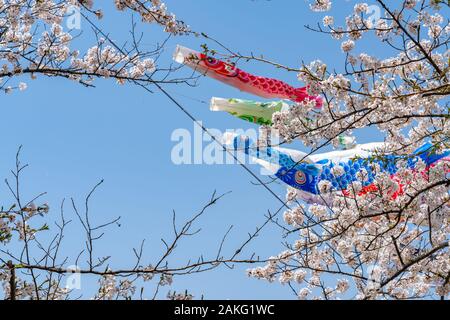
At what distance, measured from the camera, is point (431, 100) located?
209 inches

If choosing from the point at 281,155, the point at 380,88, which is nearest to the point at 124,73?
the point at 380,88

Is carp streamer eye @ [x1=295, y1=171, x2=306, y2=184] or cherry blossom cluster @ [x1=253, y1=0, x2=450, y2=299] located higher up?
carp streamer eye @ [x1=295, y1=171, x2=306, y2=184]

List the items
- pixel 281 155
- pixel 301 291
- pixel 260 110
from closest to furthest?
pixel 301 291 < pixel 281 155 < pixel 260 110

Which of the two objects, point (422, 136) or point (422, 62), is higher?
point (422, 62)

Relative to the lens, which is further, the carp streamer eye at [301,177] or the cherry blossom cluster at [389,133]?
the carp streamer eye at [301,177]

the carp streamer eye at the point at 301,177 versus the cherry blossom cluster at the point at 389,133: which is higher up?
the carp streamer eye at the point at 301,177

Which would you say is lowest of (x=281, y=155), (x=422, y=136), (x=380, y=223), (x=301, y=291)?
(x=301, y=291)

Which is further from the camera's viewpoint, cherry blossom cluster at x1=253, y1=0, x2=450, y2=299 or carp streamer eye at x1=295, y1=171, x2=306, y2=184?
carp streamer eye at x1=295, y1=171, x2=306, y2=184

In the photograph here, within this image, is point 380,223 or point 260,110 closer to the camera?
point 380,223

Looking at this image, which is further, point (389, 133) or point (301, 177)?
point (301, 177)
